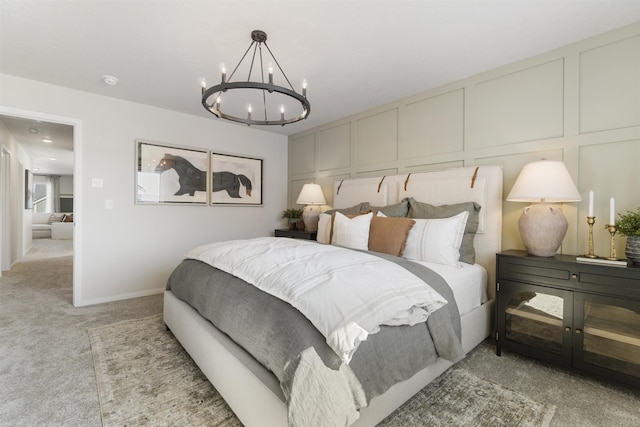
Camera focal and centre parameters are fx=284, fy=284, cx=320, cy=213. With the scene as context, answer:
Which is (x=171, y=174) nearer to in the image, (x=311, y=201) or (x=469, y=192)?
(x=311, y=201)

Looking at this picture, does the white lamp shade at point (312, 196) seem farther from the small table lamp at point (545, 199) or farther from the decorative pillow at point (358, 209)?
the small table lamp at point (545, 199)

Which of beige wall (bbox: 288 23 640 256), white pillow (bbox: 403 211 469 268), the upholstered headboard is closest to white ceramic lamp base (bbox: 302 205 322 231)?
the upholstered headboard

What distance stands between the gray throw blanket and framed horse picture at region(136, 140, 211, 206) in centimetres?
239

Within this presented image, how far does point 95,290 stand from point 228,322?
277 cm

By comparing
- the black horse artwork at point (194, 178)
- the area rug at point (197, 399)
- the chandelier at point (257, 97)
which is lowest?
the area rug at point (197, 399)

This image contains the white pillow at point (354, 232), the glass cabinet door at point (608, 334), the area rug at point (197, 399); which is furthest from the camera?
the white pillow at point (354, 232)

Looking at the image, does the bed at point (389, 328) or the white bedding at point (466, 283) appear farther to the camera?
the white bedding at point (466, 283)

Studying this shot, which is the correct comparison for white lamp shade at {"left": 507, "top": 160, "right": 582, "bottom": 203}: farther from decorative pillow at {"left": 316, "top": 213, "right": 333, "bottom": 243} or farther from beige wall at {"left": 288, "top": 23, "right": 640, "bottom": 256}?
decorative pillow at {"left": 316, "top": 213, "right": 333, "bottom": 243}

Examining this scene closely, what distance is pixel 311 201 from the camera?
4.02m

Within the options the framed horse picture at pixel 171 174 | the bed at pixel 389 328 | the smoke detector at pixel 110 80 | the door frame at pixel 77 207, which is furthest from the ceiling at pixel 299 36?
the bed at pixel 389 328

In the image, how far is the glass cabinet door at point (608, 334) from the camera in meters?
1.71

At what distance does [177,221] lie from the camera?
3.94 meters

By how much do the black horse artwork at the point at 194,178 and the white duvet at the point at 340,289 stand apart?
2434mm

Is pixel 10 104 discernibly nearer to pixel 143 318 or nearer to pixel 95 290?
pixel 95 290
